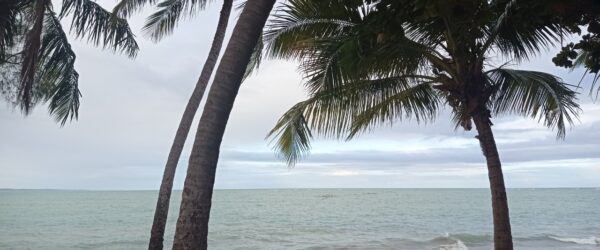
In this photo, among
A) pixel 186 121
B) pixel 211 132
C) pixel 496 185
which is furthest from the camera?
pixel 186 121

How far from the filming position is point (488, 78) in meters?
7.51

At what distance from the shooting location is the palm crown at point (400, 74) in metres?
6.18

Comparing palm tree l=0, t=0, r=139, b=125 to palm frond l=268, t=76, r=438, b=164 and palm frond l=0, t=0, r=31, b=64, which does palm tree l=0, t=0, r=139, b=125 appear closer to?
palm frond l=0, t=0, r=31, b=64

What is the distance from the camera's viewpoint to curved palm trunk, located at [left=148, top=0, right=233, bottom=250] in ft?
28.9

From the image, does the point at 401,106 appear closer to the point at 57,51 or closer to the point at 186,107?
the point at 186,107

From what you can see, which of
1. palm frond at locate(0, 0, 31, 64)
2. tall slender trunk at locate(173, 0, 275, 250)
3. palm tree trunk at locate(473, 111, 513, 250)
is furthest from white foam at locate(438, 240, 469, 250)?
tall slender trunk at locate(173, 0, 275, 250)

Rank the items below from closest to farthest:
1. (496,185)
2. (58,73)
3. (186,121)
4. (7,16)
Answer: (496,185) < (7,16) < (186,121) < (58,73)

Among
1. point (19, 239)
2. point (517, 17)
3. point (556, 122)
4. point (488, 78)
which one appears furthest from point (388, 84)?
point (19, 239)

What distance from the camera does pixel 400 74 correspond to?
7.76 metres

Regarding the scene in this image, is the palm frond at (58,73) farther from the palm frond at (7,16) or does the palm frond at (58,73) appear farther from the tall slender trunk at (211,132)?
the tall slender trunk at (211,132)

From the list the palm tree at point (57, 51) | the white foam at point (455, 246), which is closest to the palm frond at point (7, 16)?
the palm tree at point (57, 51)

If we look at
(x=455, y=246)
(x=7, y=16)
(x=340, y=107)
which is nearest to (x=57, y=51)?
(x=7, y=16)

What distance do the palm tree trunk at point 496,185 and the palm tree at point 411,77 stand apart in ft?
0.04

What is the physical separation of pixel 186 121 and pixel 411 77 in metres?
4.19
